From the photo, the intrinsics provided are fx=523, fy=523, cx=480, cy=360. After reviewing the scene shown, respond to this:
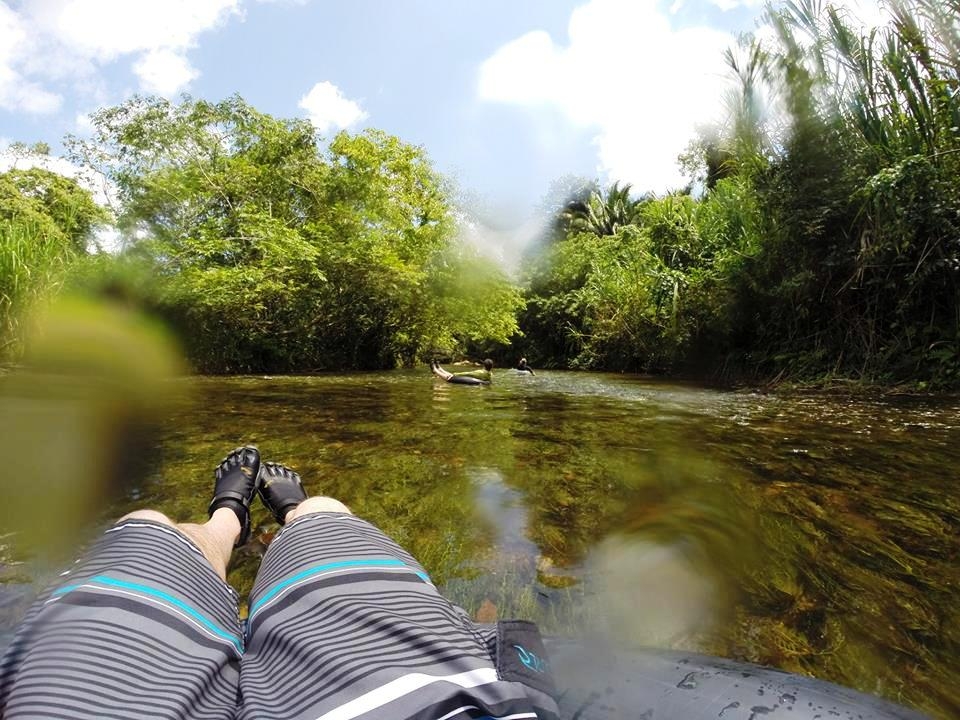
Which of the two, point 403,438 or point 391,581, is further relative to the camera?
point 403,438

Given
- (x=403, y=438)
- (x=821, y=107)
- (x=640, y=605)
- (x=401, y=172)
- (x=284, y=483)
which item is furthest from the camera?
(x=401, y=172)

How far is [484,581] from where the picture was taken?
5.36 feet

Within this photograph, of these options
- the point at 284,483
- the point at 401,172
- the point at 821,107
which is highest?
the point at 401,172

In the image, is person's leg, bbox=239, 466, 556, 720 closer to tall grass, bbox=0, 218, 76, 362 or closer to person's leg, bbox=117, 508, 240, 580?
person's leg, bbox=117, 508, 240, 580

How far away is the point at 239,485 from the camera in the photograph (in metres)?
2.06

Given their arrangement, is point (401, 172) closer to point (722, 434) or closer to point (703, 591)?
point (722, 434)

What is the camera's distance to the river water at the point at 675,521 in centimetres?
135

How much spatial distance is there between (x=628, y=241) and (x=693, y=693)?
1830 centimetres

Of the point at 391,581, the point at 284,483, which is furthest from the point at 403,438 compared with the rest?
the point at 391,581

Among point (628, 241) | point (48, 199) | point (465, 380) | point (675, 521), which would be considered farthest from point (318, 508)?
point (48, 199)

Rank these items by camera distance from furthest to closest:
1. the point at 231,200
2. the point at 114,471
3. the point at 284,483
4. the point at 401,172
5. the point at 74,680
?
the point at 401,172
the point at 231,200
the point at 114,471
the point at 284,483
the point at 74,680

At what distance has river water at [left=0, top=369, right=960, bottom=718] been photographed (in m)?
1.35

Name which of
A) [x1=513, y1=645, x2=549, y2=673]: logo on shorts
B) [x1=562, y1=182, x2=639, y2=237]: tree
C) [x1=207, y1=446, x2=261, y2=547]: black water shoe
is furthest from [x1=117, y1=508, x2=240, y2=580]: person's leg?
[x1=562, y1=182, x2=639, y2=237]: tree

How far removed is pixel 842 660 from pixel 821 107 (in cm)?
793
